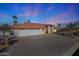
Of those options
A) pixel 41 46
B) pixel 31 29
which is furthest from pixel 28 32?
pixel 41 46

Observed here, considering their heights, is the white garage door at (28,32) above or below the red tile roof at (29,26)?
below

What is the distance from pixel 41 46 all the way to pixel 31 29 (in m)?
0.15

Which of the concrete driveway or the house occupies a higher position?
the house

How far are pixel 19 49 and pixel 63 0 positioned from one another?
0.49 metres

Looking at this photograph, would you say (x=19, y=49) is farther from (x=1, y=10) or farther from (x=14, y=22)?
(x=1, y=10)

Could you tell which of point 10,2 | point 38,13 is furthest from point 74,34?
point 10,2

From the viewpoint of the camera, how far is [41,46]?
4.67ft

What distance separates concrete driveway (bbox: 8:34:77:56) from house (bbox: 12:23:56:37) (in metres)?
0.03

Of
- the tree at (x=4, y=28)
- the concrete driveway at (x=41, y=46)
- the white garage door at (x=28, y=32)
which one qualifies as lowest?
the concrete driveway at (x=41, y=46)

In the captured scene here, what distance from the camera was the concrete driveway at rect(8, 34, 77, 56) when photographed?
1.41 meters

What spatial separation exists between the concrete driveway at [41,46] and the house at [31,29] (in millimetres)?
33

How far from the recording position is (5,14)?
1.43 m

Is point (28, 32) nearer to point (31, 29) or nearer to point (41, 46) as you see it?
point (31, 29)

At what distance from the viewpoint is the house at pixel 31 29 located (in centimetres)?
144
